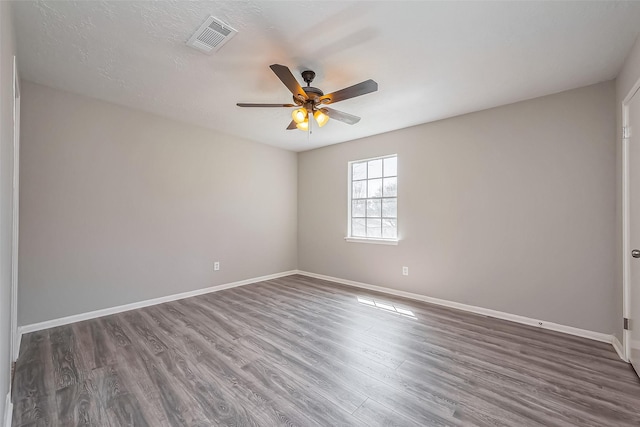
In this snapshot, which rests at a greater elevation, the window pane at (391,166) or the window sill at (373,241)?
the window pane at (391,166)

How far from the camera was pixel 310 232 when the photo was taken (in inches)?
211

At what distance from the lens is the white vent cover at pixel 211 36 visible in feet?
6.24

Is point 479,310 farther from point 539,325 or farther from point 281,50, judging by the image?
point 281,50

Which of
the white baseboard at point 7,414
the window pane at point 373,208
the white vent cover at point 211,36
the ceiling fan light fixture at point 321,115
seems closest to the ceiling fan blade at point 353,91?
the ceiling fan light fixture at point 321,115

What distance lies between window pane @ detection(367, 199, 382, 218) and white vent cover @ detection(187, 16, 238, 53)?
3164 millimetres

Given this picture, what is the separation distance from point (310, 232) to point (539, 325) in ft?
12.1

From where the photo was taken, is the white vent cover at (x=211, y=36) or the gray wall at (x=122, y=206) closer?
the white vent cover at (x=211, y=36)

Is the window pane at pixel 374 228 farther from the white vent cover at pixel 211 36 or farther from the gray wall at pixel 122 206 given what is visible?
the white vent cover at pixel 211 36

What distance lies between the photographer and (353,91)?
7.21 ft

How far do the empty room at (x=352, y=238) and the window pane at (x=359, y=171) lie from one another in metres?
0.06

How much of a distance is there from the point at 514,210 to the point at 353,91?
95.8 inches

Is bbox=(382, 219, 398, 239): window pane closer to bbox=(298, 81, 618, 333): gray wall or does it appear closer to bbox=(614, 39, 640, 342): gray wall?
bbox=(298, 81, 618, 333): gray wall

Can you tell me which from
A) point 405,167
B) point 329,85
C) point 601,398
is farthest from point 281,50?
point 601,398

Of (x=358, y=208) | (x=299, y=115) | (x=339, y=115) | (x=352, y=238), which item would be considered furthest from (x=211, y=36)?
(x=352, y=238)
